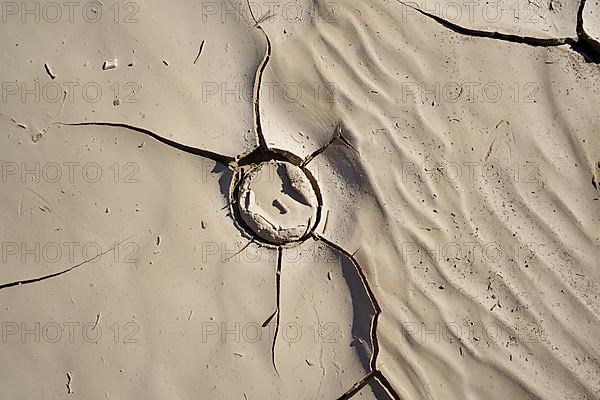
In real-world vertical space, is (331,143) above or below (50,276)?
below

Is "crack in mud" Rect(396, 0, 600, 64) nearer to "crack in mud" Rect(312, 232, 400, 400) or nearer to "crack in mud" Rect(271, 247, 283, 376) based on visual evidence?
"crack in mud" Rect(312, 232, 400, 400)

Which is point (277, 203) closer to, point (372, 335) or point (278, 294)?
point (278, 294)

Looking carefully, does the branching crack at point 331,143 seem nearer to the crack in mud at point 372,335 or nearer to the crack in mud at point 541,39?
the crack in mud at point 372,335

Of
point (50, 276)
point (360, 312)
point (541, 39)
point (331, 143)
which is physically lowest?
point (360, 312)

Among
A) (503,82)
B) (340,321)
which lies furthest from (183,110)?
(503,82)

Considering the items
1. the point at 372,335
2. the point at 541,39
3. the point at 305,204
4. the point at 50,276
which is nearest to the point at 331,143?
the point at 305,204

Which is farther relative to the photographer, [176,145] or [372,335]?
[176,145]
